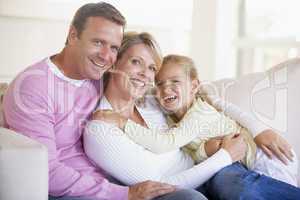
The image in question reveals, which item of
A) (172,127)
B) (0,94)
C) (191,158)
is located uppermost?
(0,94)

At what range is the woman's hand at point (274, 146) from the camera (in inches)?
62.0

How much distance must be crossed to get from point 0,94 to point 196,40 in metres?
1.63

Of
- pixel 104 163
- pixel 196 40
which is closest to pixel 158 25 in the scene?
pixel 196 40

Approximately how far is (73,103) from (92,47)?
0.61 feet

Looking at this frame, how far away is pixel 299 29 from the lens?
273cm

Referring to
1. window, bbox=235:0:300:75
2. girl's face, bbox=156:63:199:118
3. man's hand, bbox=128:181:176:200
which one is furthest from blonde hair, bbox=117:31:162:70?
window, bbox=235:0:300:75

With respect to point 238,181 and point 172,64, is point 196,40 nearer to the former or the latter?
point 172,64

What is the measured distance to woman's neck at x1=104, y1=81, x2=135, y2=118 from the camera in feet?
4.93

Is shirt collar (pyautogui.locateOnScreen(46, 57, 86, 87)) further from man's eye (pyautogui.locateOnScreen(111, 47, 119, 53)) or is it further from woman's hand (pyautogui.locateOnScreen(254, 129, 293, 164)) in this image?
woman's hand (pyautogui.locateOnScreen(254, 129, 293, 164))

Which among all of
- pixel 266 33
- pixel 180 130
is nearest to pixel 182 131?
pixel 180 130

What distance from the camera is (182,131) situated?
1.53 metres

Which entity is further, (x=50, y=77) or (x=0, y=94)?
(x=0, y=94)

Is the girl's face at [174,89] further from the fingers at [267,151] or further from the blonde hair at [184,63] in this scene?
the fingers at [267,151]

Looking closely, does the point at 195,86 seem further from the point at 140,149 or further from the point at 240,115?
the point at 140,149
